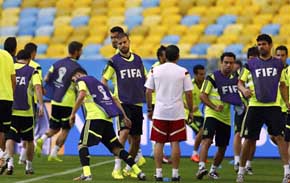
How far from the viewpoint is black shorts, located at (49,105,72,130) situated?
789 inches

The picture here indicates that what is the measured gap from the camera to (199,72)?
2002cm

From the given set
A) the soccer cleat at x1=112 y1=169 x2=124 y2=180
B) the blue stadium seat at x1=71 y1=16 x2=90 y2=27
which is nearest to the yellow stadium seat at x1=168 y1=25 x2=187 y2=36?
the blue stadium seat at x1=71 y1=16 x2=90 y2=27

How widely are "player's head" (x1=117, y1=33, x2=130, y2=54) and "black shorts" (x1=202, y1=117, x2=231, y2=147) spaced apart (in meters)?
1.88

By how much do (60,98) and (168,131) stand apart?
5843 millimetres

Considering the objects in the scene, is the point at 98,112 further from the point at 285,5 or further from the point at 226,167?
the point at 285,5

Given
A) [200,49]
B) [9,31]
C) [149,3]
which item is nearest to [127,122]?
[200,49]

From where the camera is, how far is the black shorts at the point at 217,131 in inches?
632

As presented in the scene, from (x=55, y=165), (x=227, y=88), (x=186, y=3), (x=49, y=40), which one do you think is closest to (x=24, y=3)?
(x=49, y=40)

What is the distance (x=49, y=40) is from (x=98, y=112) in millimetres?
13192

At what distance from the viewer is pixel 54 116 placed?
20.2 m

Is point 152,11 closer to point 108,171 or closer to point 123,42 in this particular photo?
point 108,171

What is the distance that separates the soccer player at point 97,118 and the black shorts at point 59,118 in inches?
213

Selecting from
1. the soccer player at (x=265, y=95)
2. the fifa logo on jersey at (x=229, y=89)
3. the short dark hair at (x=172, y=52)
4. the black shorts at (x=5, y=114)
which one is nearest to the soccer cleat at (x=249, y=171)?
the fifa logo on jersey at (x=229, y=89)

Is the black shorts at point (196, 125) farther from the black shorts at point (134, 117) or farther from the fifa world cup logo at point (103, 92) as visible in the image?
the fifa world cup logo at point (103, 92)
